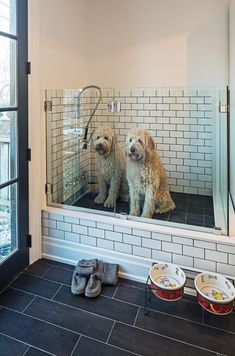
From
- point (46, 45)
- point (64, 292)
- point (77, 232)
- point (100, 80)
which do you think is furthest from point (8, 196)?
point (100, 80)

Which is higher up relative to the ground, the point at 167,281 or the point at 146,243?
the point at 146,243

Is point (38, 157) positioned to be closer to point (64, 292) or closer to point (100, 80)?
point (64, 292)

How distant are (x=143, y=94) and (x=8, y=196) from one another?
185cm

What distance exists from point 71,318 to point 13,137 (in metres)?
1.36

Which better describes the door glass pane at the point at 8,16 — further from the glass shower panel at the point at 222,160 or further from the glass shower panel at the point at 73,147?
the glass shower panel at the point at 222,160

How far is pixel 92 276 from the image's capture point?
2.17 m

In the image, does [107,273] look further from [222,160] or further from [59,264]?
[222,160]

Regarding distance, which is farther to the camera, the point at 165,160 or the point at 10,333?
the point at 165,160

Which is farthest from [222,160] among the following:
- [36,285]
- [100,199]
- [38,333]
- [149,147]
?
[38,333]

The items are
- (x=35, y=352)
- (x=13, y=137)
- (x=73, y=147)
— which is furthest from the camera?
(x=73, y=147)

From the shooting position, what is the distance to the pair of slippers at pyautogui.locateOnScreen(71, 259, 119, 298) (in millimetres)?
2074

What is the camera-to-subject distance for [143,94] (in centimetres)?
321

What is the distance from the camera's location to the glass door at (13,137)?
2062mm

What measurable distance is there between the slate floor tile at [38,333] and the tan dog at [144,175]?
114cm
